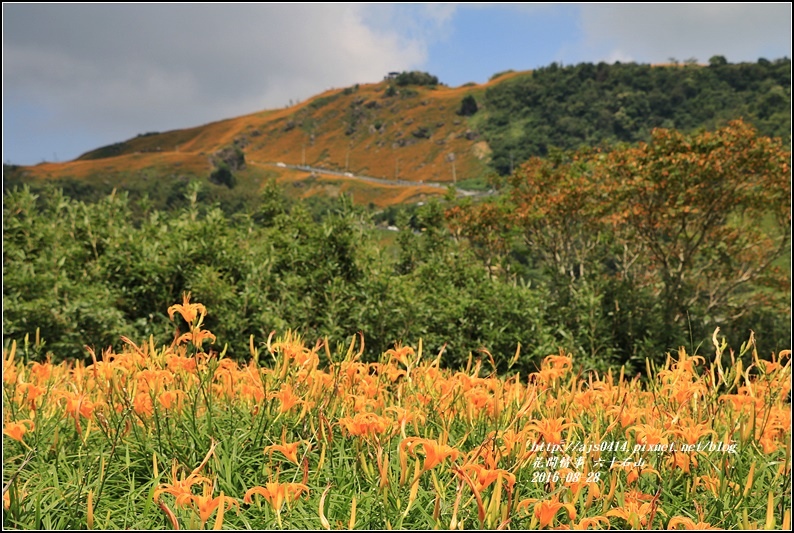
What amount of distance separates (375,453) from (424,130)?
9805 cm

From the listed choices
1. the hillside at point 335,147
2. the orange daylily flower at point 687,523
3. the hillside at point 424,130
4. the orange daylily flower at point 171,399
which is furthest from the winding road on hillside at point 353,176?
the orange daylily flower at point 687,523

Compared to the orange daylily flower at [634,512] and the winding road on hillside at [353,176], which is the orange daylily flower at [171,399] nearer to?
the orange daylily flower at [634,512]

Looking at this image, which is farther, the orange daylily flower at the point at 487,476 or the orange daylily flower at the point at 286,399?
the orange daylily flower at the point at 286,399

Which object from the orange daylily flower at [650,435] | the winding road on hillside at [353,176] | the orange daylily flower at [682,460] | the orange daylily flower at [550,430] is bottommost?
the orange daylily flower at [682,460]

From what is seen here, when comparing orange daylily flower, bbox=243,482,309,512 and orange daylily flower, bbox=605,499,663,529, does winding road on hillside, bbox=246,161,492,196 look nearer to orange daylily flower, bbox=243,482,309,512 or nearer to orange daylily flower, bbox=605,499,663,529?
orange daylily flower, bbox=605,499,663,529

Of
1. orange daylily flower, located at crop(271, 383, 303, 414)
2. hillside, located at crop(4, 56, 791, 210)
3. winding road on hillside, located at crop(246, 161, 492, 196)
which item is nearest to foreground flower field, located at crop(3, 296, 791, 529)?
orange daylily flower, located at crop(271, 383, 303, 414)

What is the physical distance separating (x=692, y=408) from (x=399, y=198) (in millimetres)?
69214

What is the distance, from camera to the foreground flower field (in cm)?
143

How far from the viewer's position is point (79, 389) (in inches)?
88.4

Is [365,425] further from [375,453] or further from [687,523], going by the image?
[687,523]

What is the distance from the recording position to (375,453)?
5.50 feet

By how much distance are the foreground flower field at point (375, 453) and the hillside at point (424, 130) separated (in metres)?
48.0

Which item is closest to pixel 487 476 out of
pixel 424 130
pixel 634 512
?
pixel 634 512

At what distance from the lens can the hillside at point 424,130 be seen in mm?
62219
